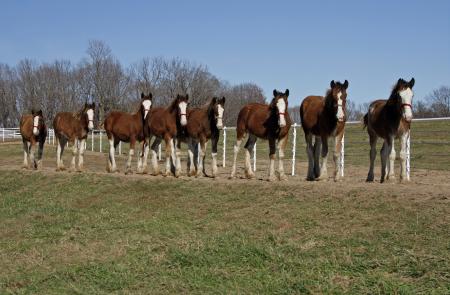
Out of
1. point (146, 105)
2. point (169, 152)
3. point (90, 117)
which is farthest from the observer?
point (90, 117)

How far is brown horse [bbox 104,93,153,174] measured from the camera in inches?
789

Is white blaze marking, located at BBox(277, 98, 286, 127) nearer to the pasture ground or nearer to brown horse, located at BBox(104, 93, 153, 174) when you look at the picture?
the pasture ground

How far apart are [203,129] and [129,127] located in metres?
3.83

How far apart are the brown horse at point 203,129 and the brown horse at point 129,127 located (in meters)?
2.26

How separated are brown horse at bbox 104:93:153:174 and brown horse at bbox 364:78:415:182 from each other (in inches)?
339

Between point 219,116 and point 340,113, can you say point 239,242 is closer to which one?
point 340,113

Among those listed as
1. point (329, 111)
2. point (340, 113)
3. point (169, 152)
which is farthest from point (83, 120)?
point (340, 113)

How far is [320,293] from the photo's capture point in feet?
24.0

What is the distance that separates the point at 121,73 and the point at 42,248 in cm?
6797

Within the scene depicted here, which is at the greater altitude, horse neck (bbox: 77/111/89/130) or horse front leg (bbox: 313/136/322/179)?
horse neck (bbox: 77/111/89/130)

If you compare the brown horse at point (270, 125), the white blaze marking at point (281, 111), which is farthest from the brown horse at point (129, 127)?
the white blaze marking at point (281, 111)

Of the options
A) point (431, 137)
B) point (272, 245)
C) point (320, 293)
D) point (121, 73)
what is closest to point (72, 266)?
point (272, 245)

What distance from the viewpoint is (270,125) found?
15.7 metres

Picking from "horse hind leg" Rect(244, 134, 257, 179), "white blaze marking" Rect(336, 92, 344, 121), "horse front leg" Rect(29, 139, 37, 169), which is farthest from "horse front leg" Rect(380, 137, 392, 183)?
"horse front leg" Rect(29, 139, 37, 169)
